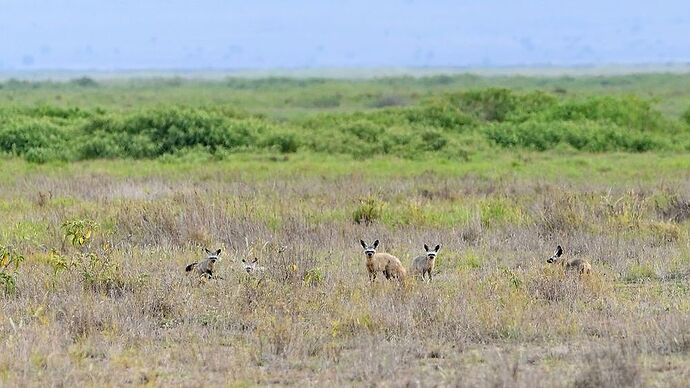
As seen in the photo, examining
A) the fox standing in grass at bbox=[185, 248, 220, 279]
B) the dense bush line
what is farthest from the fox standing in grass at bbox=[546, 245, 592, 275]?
the dense bush line

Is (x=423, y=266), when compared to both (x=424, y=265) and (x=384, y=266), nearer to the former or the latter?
(x=424, y=265)

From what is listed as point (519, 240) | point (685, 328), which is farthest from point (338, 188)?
point (685, 328)

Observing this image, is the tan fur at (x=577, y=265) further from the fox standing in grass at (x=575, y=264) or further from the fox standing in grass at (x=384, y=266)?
the fox standing in grass at (x=384, y=266)

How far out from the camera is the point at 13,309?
9758 millimetres

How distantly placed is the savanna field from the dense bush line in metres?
0.28

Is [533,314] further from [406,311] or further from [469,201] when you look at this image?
[469,201]

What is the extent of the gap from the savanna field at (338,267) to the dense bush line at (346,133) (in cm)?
28

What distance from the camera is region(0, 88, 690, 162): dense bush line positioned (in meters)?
29.7

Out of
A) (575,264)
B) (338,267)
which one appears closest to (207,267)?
(338,267)

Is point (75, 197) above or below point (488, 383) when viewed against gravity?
below

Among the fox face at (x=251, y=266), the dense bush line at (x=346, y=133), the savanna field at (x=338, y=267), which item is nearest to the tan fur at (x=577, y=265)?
the savanna field at (x=338, y=267)

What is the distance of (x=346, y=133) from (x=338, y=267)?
19.3 m

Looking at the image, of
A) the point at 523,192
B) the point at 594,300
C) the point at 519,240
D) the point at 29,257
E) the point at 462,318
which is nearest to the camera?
the point at 462,318

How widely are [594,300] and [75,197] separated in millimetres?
11167
